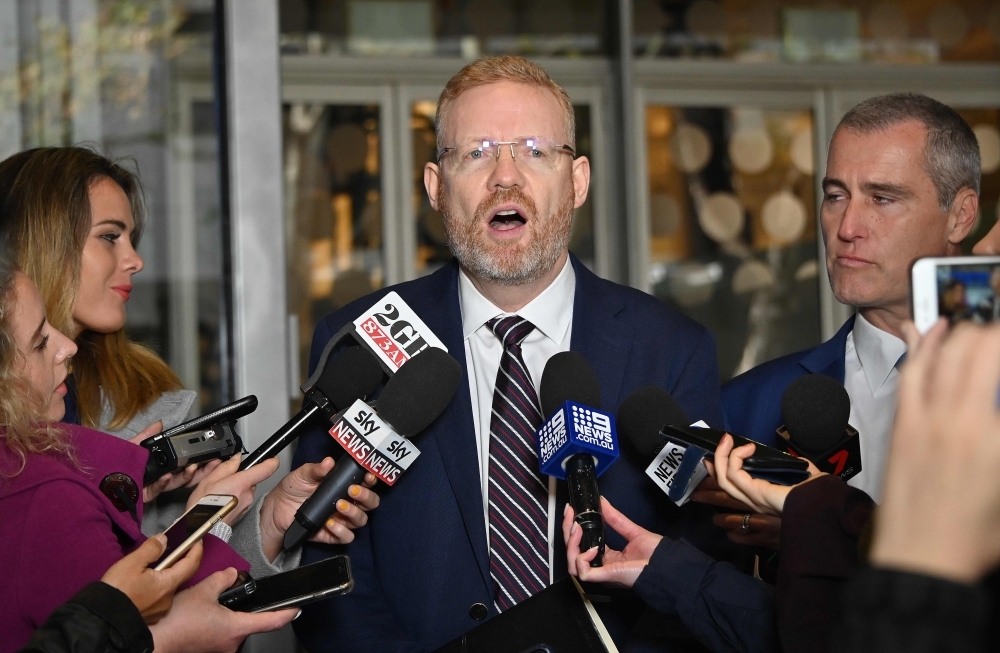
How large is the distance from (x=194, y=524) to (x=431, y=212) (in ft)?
13.7

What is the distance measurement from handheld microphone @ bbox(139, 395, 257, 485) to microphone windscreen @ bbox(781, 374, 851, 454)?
103 cm

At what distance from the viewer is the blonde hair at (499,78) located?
7.27 ft

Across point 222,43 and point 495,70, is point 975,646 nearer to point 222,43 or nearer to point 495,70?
point 495,70

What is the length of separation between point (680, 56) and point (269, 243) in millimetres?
3297

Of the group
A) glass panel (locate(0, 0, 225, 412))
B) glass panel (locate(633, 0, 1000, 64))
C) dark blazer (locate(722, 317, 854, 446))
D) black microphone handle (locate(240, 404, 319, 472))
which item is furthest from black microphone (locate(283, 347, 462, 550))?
glass panel (locate(633, 0, 1000, 64))

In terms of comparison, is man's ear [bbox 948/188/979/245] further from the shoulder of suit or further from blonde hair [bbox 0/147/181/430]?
blonde hair [bbox 0/147/181/430]

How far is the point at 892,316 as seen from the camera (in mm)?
2396

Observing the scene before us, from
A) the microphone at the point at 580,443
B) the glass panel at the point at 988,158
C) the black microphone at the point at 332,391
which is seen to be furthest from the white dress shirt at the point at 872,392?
the glass panel at the point at 988,158

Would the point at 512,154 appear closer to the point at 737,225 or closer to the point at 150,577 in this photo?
the point at 150,577

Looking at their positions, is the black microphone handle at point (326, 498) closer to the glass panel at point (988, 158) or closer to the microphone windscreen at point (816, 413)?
the microphone windscreen at point (816, 413)

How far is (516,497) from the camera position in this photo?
2.03 metres

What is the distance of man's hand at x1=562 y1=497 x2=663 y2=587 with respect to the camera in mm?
1682

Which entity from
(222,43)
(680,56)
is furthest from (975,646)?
(680,56)

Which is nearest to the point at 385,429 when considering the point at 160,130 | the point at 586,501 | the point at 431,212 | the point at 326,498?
the point at 326,498
